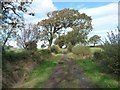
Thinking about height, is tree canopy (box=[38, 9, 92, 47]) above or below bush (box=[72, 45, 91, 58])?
above

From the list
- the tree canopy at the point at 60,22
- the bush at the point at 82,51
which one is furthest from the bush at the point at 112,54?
the tree canopy at the point at 60,22

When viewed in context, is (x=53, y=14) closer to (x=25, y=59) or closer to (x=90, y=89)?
(x=25, y=59)

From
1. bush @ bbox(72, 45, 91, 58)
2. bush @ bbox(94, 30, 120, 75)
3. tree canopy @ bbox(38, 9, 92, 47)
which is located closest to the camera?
bush @ bbox(94, 30, 120, 75)

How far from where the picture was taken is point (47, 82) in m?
13.1

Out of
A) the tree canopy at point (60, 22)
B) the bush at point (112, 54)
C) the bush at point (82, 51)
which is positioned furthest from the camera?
the tree canopy at point (60, 22)

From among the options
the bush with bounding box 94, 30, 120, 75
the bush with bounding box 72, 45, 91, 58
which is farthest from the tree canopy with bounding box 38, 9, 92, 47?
the bush with bounding box 94, 30, 120, 75

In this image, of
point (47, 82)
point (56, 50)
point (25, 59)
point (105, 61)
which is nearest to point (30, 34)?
point (56, 50)

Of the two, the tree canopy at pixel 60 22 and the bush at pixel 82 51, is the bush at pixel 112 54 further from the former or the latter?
the tree canopy at pixel 60 22

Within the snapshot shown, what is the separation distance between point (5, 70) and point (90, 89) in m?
4.75

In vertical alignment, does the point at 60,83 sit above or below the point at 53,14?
below

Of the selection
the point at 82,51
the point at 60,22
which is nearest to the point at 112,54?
the point at 82,51

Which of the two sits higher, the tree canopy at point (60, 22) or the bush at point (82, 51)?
the tree canopy at point (60, 22)

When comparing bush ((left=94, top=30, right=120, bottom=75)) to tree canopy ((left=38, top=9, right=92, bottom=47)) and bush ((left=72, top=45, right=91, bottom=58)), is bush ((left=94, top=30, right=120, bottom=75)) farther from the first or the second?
tree canopy ((left=38, top=9, right=92, bottom=47))

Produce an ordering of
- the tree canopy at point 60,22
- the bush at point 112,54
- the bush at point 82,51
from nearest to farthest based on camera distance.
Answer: the bush at point 112,54 → the bush at point 82,51 → the tree canopy at point 60,22
